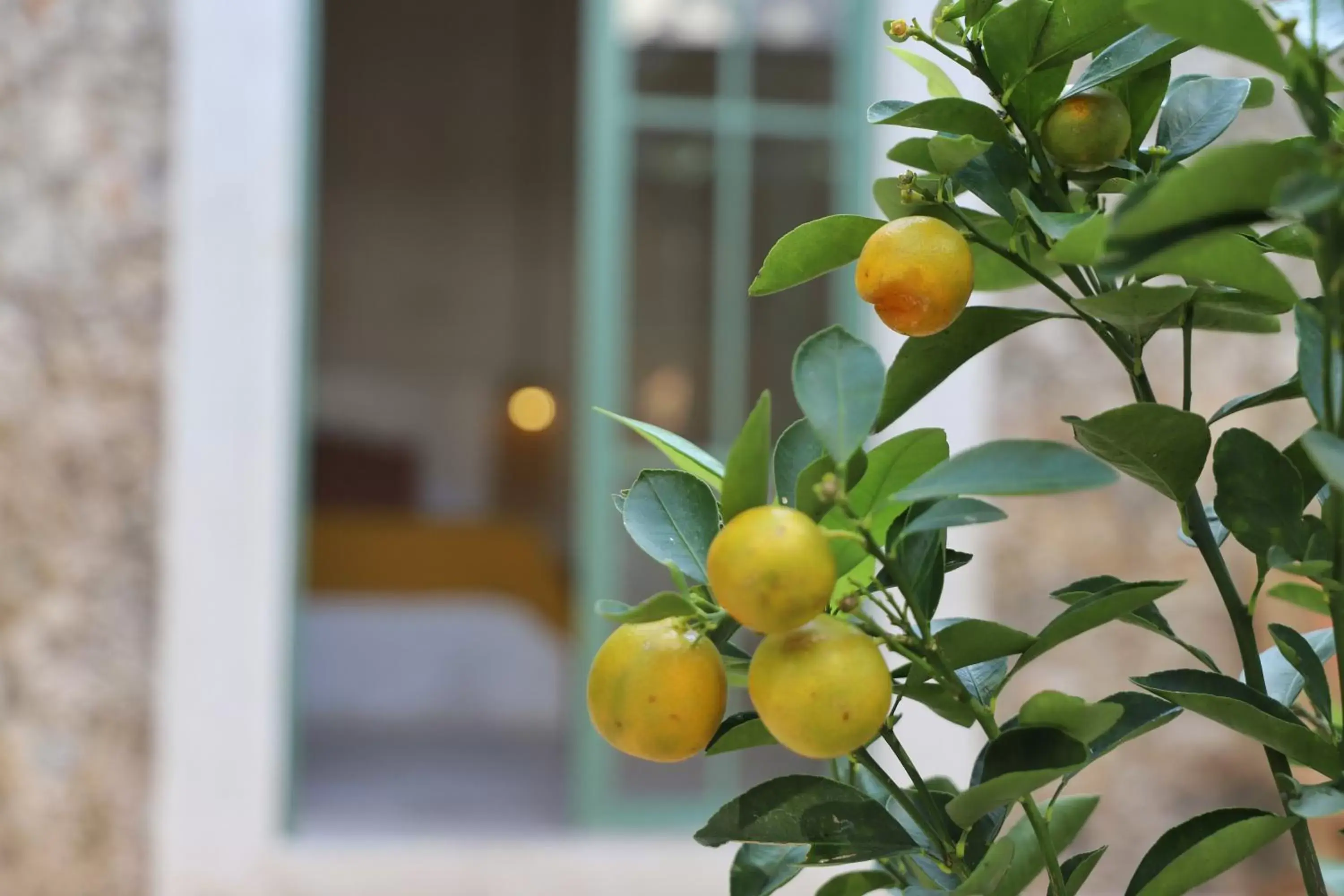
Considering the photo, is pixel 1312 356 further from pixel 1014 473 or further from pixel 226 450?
pixel 226 450

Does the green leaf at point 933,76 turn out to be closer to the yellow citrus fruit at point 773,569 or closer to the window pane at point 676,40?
the yellow citrus fruit at point 773,569

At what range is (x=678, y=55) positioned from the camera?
7.04 ft

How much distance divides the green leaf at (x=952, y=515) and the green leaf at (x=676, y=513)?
0.07 m

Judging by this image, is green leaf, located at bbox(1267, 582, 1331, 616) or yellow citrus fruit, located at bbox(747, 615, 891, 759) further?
green leaf, located at bbox(1267, 582, 1331, 616)

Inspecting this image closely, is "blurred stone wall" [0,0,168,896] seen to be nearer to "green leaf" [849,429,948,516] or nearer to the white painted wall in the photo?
the white painted wall

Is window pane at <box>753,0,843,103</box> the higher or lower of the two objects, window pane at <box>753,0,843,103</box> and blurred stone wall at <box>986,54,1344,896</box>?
the higher

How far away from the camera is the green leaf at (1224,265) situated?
267 mm

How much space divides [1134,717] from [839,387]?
0.52ft

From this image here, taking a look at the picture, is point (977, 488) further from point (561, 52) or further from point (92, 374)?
point (561, 52)

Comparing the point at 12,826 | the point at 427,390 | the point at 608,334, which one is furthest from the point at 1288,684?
the point at 427,390

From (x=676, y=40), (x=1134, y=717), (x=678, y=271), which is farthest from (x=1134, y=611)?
(x=678, y=271)

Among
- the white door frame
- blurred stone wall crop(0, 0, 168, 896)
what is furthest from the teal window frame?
blurred stone wall crop(0, 0, 168, 896)

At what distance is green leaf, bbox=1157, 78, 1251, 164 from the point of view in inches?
15.0

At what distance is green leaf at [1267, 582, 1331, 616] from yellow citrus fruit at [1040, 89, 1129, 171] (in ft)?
0.55
